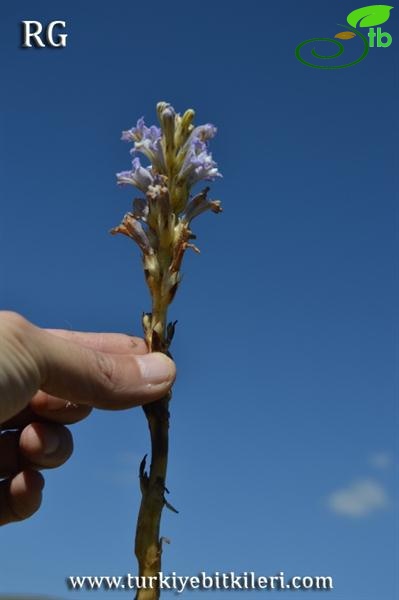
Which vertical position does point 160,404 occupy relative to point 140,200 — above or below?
below

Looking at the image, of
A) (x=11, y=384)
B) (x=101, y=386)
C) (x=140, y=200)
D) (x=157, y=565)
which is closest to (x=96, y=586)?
(x=157, y=565)

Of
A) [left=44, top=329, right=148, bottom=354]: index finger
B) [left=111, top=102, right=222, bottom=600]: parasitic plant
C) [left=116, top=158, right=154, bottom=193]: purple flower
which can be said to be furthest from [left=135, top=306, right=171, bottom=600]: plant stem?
[left=116, top=158, right=154, bottom=193]: purple flower

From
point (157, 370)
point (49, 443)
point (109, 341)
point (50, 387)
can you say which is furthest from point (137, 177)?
point (49, 443)

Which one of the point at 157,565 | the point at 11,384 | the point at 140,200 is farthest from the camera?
the point at 140,200

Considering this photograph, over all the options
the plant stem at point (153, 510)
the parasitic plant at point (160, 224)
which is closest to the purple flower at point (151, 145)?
the parasitic plant at point (160, 224)

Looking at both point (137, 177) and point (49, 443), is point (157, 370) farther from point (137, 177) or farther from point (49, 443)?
point (137, 177)

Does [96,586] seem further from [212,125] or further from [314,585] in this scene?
[212,125]
